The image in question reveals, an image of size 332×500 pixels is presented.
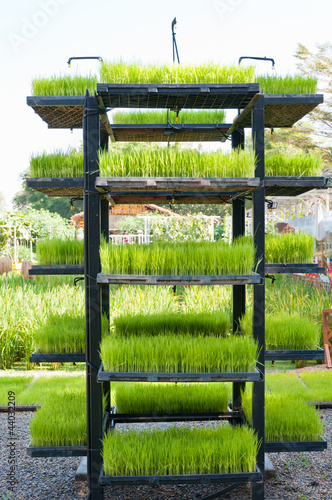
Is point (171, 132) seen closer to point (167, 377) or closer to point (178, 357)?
point (178, 357)

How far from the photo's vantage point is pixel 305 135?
1944 centimetres

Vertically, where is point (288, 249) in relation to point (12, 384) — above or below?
above

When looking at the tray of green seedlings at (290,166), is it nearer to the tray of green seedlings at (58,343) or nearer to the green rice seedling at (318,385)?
the tray of green seedlings at (58,343)

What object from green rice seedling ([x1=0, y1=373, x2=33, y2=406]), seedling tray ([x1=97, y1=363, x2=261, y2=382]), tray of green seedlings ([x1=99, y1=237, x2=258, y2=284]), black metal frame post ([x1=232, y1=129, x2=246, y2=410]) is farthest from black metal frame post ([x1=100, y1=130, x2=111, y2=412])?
green rice seedling ([x1=0, y1=373, x2=33, y2=406])

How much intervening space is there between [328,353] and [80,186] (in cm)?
410

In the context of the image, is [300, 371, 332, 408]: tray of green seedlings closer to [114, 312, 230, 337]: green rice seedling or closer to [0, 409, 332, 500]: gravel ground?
[0, 409, 332, 500]: gravel ground

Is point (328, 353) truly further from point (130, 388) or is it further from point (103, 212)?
point (103, 212)

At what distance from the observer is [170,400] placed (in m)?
3.51

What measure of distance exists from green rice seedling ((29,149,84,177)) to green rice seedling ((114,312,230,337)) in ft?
3.85

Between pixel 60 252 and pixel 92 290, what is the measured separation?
69 cm

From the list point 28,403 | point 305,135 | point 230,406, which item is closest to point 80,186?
point 230,406

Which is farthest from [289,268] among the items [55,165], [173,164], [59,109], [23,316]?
[23,316]

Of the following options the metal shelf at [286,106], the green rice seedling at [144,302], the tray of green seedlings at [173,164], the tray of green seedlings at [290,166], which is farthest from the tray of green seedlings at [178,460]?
the green rice seedling at [144,302]

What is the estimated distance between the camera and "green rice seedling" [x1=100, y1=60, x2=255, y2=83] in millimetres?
2807
